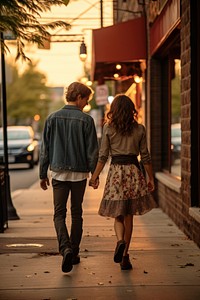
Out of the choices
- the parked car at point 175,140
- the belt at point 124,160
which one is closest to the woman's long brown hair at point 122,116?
the belt at point 124,160

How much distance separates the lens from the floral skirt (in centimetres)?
730

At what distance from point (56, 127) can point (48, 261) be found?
150 cm

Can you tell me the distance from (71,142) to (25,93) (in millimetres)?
71700

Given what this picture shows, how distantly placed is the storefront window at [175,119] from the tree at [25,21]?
379 cm

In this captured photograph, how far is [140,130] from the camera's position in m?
7.43

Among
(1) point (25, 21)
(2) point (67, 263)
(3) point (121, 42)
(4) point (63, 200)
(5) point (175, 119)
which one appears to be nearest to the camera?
→ (2) point (67, 263)

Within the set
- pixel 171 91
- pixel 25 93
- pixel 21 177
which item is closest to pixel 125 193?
pixel 171 91

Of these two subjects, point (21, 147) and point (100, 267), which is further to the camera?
point (21, 147)

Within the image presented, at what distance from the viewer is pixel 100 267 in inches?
292

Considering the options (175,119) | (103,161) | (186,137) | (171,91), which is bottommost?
(103,161)

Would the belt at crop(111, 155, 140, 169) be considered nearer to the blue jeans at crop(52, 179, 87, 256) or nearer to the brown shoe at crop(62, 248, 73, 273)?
the blue jeans at crop(52, 179, 87, 256)

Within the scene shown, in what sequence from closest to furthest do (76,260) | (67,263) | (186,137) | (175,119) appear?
(67,263) → (76,260) → (186,137) → (175,119)

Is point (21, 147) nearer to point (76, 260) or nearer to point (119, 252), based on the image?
point (76, 260)

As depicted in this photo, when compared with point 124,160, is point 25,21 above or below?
above
